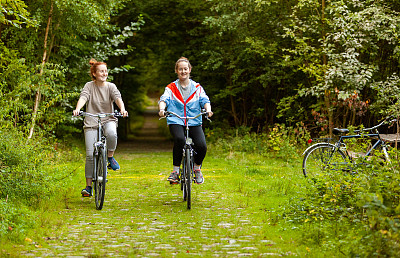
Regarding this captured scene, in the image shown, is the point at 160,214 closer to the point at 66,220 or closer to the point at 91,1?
the point at 66,220

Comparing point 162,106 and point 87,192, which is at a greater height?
point 162,106

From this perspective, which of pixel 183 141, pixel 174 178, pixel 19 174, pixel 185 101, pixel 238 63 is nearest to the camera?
pixel 19 174

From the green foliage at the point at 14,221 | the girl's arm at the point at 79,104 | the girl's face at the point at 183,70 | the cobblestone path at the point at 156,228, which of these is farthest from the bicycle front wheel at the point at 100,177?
the girl's face at the point at 183,70

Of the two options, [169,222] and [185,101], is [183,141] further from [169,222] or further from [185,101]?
[169,222]

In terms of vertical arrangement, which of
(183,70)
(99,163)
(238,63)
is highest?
(238,63)

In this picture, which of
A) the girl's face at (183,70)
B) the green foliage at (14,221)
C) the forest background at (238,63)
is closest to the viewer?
the green foliage at (14,221)

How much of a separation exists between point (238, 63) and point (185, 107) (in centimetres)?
1261

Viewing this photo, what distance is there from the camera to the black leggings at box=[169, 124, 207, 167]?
785cm

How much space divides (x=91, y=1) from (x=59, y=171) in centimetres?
627

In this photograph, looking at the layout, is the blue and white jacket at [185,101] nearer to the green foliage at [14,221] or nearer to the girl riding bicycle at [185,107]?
the girl riding bicycle at [185,107]

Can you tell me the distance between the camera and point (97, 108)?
323 inches

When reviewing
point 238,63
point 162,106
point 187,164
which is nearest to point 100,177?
point 187,164

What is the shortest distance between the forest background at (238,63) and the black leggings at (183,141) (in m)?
2.03

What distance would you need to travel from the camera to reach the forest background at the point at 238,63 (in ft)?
36.4
